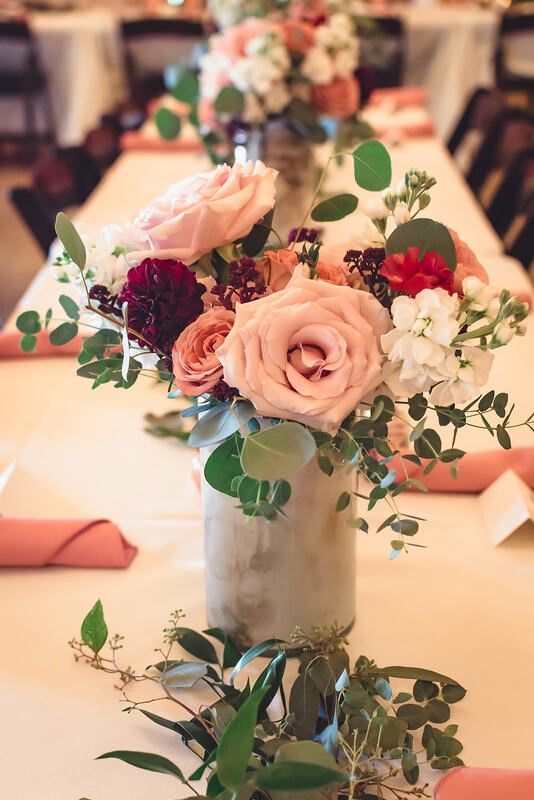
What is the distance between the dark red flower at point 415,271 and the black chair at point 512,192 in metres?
2.05

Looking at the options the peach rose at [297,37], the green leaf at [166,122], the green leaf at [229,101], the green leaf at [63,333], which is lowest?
the green leaf at [166,122]

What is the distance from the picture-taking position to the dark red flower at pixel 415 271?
80cm

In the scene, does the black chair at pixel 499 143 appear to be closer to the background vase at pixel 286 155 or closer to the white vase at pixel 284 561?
the background vase at pixel 286 155

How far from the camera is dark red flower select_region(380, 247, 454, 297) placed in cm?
80

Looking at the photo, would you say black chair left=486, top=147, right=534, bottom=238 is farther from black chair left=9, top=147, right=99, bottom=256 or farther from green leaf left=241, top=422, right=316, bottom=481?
green leaf left=241, top=422, right=316, bottom=481

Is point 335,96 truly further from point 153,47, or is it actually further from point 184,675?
point 153,47

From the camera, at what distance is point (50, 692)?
0.95m

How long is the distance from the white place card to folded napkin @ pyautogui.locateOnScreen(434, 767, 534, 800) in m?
0.43

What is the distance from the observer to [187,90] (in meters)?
2.38

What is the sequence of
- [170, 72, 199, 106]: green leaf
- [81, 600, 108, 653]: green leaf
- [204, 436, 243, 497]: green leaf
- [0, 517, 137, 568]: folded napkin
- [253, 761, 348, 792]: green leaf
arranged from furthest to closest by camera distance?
1. [170, 72, 199, 106]: green leaf
2. [0, 517, 137, 568]: folded napkin
3. [81, 600, 108, 653]: green leaf
4. [204, 436, 243, 497]: green leaf
5. [253, 761, 348, 792]: green leaf

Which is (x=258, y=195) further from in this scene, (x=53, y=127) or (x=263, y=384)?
(x=53, y=127)

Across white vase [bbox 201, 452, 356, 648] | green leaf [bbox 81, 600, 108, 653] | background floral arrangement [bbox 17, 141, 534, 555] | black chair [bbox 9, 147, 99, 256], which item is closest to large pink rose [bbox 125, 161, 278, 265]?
background floral arrangement [bbox 17, 141, 534, 555]

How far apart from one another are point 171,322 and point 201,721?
35 centimetres

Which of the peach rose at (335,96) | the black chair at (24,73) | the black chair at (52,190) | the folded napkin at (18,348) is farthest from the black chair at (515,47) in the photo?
the folded napkin at (18,348)
